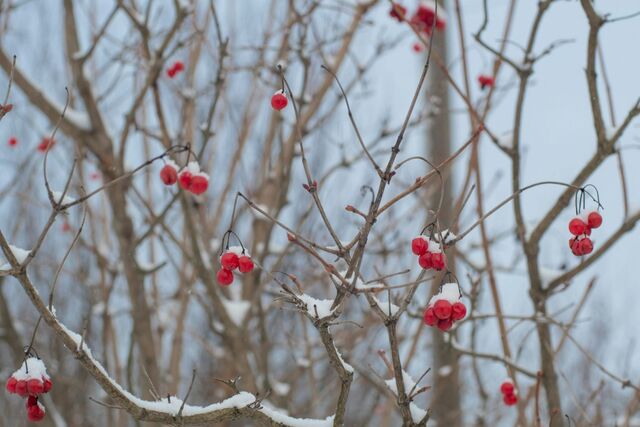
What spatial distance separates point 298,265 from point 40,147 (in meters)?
2.01

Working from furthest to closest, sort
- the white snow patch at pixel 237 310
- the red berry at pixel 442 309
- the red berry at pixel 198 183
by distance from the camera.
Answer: the white snow patch at pixel 237 310, the red berry at pixel 198 183, the red berry at pixel 442 309

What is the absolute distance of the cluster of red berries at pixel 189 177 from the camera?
6.66 feet

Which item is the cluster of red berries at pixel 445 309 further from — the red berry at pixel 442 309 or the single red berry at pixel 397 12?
the single red berry at pixel 397 12

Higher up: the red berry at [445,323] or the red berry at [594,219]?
the red berry at [594,219]

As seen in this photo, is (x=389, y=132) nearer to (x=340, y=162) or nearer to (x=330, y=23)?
(x=340, y=162)

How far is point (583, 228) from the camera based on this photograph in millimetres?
1711

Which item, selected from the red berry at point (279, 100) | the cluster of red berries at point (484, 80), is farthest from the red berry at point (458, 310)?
the cluster of red berries at point (484, 80)

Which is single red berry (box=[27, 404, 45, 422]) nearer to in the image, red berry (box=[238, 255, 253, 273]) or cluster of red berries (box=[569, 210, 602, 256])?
red berry (box=[238, 255, 253, 273])

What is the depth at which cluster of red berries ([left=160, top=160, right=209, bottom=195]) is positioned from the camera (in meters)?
2.03

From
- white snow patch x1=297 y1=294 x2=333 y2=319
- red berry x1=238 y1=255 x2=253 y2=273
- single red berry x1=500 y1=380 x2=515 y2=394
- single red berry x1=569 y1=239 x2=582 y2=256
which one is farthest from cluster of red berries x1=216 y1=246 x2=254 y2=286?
single red berry x1=500 y1=380 x2=515 y2=394

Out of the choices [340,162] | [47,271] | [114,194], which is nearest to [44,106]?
[114,194]

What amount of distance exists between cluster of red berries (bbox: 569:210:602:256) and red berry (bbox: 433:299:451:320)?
409 millimetres

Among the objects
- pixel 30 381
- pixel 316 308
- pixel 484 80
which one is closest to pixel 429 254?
pixel 316 308

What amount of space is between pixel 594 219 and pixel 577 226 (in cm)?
5
